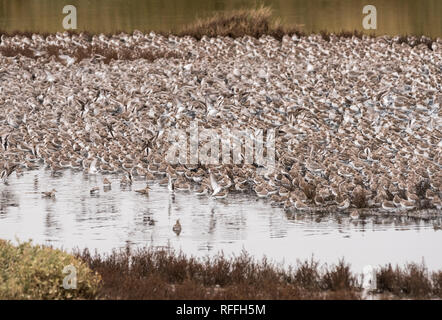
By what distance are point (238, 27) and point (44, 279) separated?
2967 centimetres

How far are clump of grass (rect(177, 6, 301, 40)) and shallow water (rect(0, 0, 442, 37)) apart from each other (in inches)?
79.3

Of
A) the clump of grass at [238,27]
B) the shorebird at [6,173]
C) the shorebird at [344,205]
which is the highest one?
the clump of grass at [238,27]

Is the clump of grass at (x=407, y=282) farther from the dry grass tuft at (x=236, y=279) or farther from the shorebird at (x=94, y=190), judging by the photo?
the shorebird at (x=94, y=190)

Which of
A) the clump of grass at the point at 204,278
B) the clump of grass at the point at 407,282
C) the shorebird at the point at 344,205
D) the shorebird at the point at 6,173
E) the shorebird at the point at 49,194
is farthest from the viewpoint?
the shorebird at the point at 6,173

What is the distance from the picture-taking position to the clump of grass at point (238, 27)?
38.8 m

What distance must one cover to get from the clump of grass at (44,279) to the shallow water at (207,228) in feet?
8.61

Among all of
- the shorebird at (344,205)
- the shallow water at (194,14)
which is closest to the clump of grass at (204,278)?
the shorebird at (344,205)

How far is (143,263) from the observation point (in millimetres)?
12273

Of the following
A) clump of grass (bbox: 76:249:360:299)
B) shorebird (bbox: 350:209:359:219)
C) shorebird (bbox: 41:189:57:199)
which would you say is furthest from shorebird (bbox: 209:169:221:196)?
clump of grass (bbox: 76:249:360:299)

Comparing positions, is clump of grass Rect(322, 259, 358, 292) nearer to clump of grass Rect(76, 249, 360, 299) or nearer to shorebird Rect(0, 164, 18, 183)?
clump of grass Rect(76, 249, 360, 299)

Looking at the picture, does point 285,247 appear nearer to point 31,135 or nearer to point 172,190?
point 172,190

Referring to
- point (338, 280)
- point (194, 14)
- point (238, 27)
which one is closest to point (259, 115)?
point (338, 280)

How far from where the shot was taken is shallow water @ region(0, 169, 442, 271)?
13.9m

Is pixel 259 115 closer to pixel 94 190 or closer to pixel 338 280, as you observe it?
pixel 94 190
